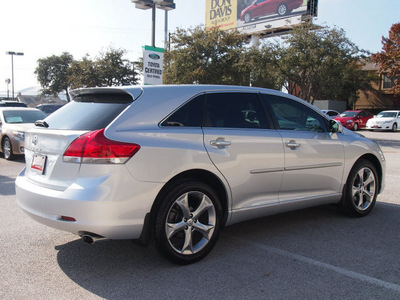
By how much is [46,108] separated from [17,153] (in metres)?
13.9

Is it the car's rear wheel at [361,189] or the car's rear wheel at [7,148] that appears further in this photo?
the car's rear wheel at [7,148]

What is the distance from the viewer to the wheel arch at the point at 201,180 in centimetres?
352

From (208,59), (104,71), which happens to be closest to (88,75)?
(104,71)

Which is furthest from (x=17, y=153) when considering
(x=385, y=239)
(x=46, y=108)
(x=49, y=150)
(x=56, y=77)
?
(x=56, y=77)

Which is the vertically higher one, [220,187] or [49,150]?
[49,150]

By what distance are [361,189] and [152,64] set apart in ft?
36.6

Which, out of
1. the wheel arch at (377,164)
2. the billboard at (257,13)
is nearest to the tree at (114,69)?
the billboard at (257,13)

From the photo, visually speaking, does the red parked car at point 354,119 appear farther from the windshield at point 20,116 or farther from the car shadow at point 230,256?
the car shadow at point 230,256

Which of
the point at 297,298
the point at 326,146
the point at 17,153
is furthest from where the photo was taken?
the point at 17,153

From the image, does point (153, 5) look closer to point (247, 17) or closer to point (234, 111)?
point (234, 111)

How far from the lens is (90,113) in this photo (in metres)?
3.73

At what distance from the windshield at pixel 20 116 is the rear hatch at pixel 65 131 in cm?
874

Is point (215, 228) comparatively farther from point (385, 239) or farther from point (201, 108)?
point (385, 239)

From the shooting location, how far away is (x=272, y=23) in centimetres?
4469
